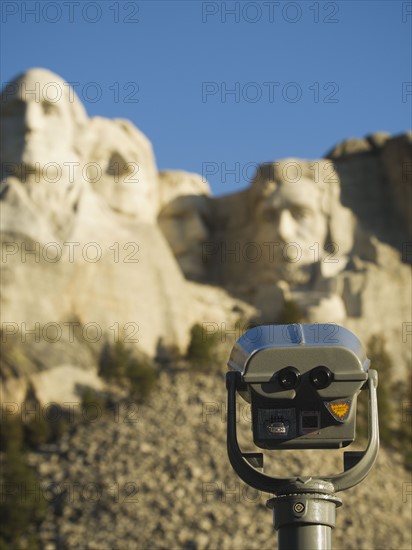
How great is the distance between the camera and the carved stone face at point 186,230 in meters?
27.5

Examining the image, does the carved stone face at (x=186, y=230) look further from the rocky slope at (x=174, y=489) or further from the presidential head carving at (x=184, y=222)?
the rocky slope at (x=174, y=489)

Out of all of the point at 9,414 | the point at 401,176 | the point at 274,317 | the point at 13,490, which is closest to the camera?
the point at 13,490

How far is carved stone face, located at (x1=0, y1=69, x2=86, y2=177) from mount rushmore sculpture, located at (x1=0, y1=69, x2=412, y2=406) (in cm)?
3

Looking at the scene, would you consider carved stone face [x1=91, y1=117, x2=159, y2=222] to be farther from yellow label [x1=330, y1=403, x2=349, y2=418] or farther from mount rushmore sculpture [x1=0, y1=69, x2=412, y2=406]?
yellow label [x1=330, y1=403, x2=349, y2=418]

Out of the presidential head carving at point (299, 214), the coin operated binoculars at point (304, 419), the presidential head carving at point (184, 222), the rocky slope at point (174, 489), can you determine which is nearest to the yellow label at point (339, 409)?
the coin operated binoculars at point (304, 419)

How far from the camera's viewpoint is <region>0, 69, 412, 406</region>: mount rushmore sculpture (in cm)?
2188

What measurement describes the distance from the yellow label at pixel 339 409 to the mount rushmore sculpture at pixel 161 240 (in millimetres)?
17211

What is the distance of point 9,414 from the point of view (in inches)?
798

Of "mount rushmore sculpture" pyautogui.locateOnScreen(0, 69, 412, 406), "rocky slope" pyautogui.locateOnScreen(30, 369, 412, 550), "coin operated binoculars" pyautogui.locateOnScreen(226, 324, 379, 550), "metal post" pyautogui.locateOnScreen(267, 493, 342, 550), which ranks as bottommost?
"metal post" pyautogui.locateOnScreen(267, 493, 342, 550)

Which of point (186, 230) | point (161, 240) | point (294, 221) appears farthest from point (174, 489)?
point (186, 230)

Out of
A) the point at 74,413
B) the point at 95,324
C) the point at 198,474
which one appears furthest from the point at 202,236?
the point at 198,474

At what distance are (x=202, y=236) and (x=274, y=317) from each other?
3114 millimetres

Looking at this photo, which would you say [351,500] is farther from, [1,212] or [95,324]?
[1,212]

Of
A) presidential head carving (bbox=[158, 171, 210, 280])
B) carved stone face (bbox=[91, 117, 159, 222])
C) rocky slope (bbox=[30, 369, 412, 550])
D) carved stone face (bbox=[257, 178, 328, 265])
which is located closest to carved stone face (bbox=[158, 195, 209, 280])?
presidential head carving (bbox=[158, 171, 210, 280])
